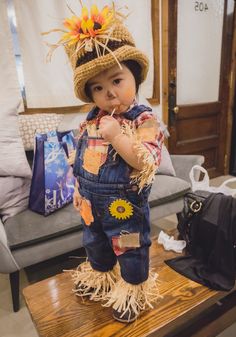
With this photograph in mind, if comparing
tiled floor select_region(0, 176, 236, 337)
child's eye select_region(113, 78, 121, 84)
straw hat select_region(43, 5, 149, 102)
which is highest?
straw hat select_region(43, 5, 149, 102)

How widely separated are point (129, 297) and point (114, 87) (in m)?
0.58

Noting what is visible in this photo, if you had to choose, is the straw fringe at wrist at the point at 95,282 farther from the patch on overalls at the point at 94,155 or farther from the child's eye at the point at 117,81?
the child's eye at the point at 117,81

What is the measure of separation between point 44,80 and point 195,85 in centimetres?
151

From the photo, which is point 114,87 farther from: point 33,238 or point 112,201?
point 33,238

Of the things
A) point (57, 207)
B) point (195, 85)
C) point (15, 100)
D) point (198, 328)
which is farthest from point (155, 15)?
point (198, 328)

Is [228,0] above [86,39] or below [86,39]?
above

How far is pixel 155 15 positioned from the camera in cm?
224

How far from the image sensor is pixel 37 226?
4.13 ft

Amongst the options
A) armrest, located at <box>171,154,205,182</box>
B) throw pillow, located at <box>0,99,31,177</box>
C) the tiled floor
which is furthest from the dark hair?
armrest, located at <box>171,154,205,182</box>

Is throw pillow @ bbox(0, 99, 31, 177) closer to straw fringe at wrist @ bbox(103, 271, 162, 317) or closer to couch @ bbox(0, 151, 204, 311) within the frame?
couch @ bbox(0, 151, 204, 311)

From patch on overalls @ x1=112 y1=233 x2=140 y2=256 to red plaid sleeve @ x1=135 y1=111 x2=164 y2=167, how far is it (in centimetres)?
21

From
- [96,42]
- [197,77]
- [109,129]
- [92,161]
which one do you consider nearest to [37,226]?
[92,161]

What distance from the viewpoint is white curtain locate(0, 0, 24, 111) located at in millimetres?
1657

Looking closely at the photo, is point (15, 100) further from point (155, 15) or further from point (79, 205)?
point (155, 15)
